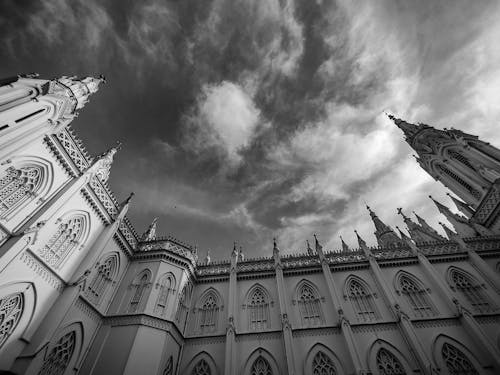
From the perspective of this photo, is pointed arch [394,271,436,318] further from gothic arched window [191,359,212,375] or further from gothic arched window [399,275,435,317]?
gothic arched window [191,359,212,375]

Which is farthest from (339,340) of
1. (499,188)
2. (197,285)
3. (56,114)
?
(56,114)

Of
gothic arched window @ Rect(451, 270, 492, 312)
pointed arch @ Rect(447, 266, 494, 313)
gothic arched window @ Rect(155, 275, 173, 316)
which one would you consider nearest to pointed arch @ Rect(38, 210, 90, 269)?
gothic arched window @ Rect(155, 275, 173, 316)

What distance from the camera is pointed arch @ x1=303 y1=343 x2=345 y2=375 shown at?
14766 mm

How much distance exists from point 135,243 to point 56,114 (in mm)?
10681

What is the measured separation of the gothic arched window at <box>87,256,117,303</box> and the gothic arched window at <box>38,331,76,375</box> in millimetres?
2292

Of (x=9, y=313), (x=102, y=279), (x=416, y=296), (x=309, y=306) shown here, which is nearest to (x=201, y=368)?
(x=309, y=306)

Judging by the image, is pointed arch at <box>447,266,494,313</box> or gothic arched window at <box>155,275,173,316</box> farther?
pointed arch at <box>447,266,494,313</box>

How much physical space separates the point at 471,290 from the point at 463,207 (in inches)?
524

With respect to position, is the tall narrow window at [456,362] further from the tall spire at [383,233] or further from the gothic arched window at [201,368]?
the tall spire at [383,233]

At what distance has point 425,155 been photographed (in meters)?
32.1

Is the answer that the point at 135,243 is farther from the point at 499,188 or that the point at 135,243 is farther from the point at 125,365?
the point at 499,188

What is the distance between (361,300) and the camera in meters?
18.2

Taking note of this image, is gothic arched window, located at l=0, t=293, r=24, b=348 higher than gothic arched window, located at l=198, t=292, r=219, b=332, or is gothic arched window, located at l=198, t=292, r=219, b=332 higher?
gothic arched window, located at l=198, t=292, r=219, b=332

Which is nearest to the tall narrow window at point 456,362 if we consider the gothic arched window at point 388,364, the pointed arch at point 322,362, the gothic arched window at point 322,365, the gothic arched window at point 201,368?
the gothic arched window at point 388,364
